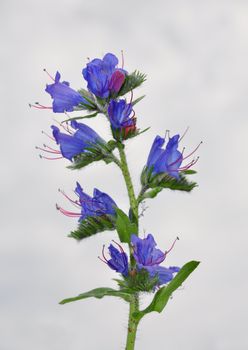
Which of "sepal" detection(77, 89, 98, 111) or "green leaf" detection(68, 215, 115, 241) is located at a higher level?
"sepal" detection(77, 89, 98, 111)

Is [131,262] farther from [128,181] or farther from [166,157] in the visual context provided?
[166,157]

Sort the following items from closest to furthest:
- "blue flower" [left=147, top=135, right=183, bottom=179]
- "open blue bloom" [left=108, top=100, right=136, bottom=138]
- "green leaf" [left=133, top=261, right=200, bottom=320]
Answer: "green leaf" [left=133, top=261, right=200, bottom=320] → "open blue bloom" [left=108, top=100, right=136, bottom=138] → "blue flower" [left=147, top=135, right=183, bottom=179]

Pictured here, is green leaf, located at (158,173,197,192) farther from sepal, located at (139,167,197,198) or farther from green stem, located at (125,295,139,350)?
green stem, located at (125,295,139,350)

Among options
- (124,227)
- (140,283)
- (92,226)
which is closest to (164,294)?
(140,283)

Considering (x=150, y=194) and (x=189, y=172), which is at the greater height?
(x=189, y=172)

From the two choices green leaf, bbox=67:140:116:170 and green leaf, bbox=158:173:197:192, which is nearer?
green leaf, bbox=67:140:116:170

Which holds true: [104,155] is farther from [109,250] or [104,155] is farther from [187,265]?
[187,265]

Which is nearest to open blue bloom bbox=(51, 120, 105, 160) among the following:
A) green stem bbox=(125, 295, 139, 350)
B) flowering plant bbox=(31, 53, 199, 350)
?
flowering plant bbox=(31, 53, 199, 350)

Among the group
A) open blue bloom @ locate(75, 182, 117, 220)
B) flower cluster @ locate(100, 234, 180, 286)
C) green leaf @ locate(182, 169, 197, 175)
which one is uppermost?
green leaf @ locate(182, 169, 197, 175)
